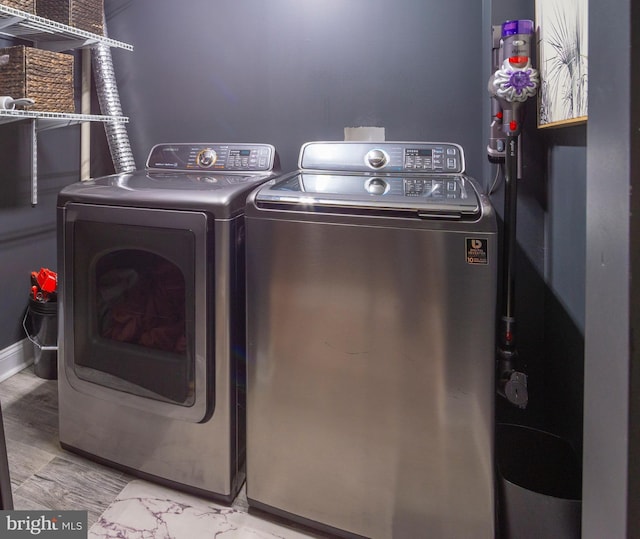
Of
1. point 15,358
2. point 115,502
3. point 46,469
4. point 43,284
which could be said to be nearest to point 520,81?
point 115,502

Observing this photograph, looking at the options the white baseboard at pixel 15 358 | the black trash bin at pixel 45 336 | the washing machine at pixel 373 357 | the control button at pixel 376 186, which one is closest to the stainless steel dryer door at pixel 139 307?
the washing machine at pixel 373 357

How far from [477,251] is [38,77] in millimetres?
1913

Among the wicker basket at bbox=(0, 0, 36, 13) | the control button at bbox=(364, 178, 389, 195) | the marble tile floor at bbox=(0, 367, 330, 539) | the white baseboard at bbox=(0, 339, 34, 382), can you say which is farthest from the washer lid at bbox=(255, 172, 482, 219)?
the white baseboard at bbox=(0, 339, 34, 382)

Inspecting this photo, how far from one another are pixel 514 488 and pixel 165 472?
1.09 m

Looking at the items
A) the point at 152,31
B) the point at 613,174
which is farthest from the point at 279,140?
the point at 613,174

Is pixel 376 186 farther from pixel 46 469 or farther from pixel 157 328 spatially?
pixel 46 469

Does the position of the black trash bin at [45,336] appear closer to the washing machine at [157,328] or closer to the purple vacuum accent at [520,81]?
the washing machine at [157,328]

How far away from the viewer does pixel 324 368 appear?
1.31 m

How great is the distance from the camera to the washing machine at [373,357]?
3.84 ft

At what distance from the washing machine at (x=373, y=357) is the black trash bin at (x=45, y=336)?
131 centimetres

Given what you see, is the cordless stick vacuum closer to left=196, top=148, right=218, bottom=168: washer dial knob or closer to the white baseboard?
left=196, top=148, right=218, bottom=168: washer dial knob

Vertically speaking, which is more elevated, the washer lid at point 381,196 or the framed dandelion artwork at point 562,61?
the framed dandelion artwork at point 562,61

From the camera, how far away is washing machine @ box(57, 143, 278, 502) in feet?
4.61

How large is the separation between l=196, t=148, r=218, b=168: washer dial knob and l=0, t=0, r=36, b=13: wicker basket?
840 millimetres
